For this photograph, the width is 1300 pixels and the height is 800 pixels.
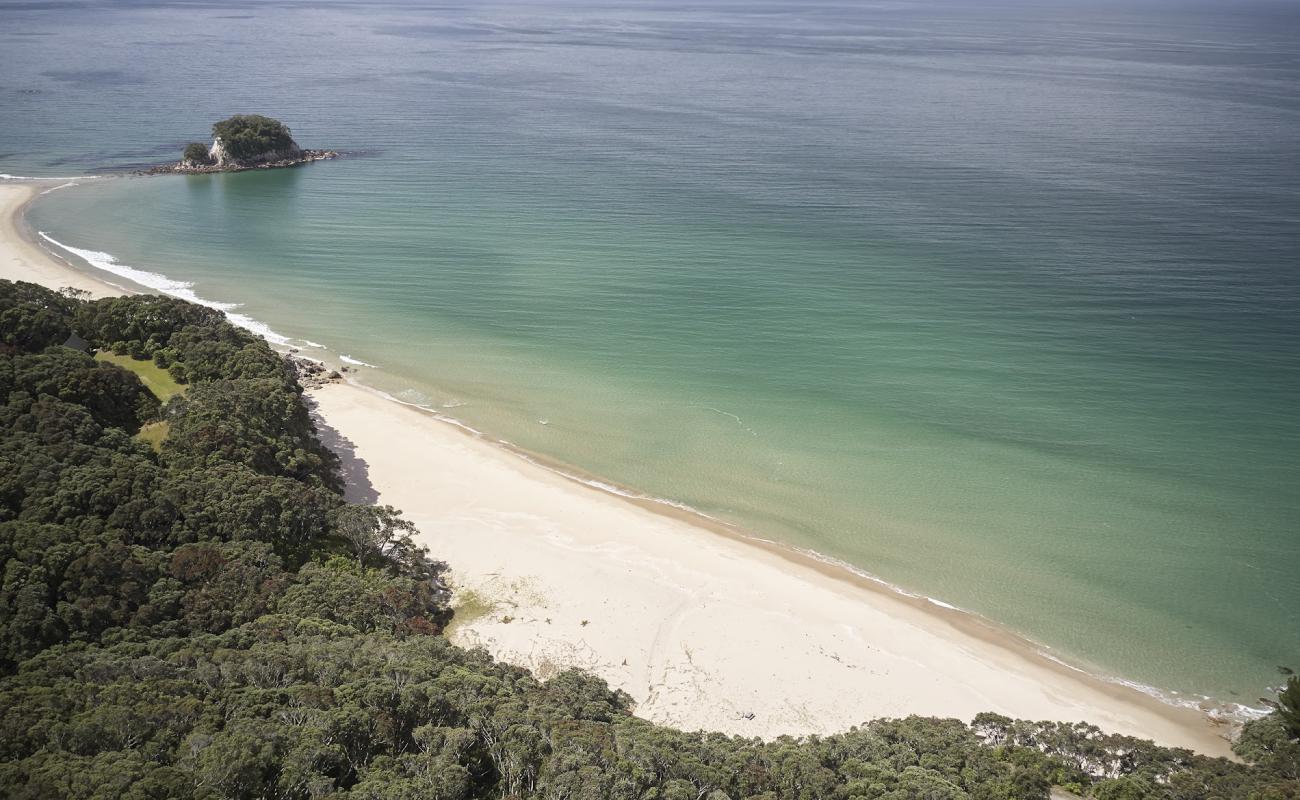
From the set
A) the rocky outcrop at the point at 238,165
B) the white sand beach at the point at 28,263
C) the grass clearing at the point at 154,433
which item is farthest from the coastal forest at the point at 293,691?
the rocky outcrop at the point at 238,165

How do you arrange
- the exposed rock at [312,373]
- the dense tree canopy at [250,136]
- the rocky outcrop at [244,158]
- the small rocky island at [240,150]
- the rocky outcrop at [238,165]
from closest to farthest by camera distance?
the exposed rock at [312,373] < the rocky outcrop at [238,165] < the small rocky island at [240,150] < the dense tree canopy at [250,136] < the rocky outcrop at [244,158]

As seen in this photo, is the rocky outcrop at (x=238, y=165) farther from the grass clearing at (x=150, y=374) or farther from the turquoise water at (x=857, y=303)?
the grass clearing at (x=150, y=374)

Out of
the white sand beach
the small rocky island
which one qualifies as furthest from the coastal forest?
the small rocky island

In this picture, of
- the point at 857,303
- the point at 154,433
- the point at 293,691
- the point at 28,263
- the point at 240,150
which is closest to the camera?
the point at 293,691

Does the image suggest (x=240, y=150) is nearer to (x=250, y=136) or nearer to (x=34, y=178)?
(x=250, y=136)

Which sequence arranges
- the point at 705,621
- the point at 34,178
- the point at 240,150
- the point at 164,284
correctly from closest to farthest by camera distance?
1. the point at 705,621
2. the point at 164,284
3. the point at 34,178
4. the point at 240,150

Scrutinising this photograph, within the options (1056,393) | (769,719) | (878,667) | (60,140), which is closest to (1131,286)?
(1056,393)

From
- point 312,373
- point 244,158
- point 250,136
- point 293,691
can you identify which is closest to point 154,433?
point 312,373
